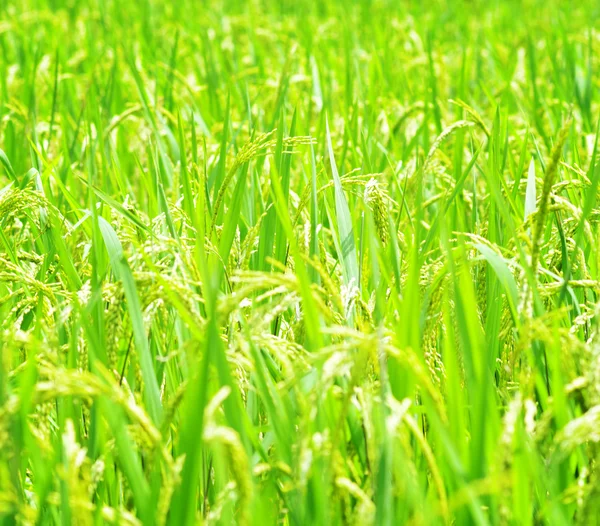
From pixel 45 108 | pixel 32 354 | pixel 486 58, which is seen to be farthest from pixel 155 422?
pixel 486 58

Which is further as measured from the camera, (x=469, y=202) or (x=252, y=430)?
(x=469, y=202)

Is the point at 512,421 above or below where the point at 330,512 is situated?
above

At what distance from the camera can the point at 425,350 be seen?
127 centimetres

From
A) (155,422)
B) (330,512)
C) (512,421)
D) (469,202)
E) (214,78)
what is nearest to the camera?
(512,421)

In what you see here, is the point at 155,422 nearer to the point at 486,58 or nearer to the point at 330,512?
the point at 330,512

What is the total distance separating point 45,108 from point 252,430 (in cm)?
244

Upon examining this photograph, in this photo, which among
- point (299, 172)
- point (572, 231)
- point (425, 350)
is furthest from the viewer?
point (299, 172)

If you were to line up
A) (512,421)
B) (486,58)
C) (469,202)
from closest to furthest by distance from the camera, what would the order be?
1. (512,421)
2. (469,202)
3. (486,58)

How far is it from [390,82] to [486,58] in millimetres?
1025

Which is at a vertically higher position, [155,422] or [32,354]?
[32,354]

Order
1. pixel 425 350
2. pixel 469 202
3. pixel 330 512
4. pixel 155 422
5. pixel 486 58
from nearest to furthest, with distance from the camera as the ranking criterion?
pixel 330 512
pixel 155 422
pixel 425 350
pixel 469 202
pixel 486 58

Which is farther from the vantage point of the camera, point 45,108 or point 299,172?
point 45,108

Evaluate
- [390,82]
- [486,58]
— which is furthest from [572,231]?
[486,58]

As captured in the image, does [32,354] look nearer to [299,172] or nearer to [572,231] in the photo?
[572,231]
